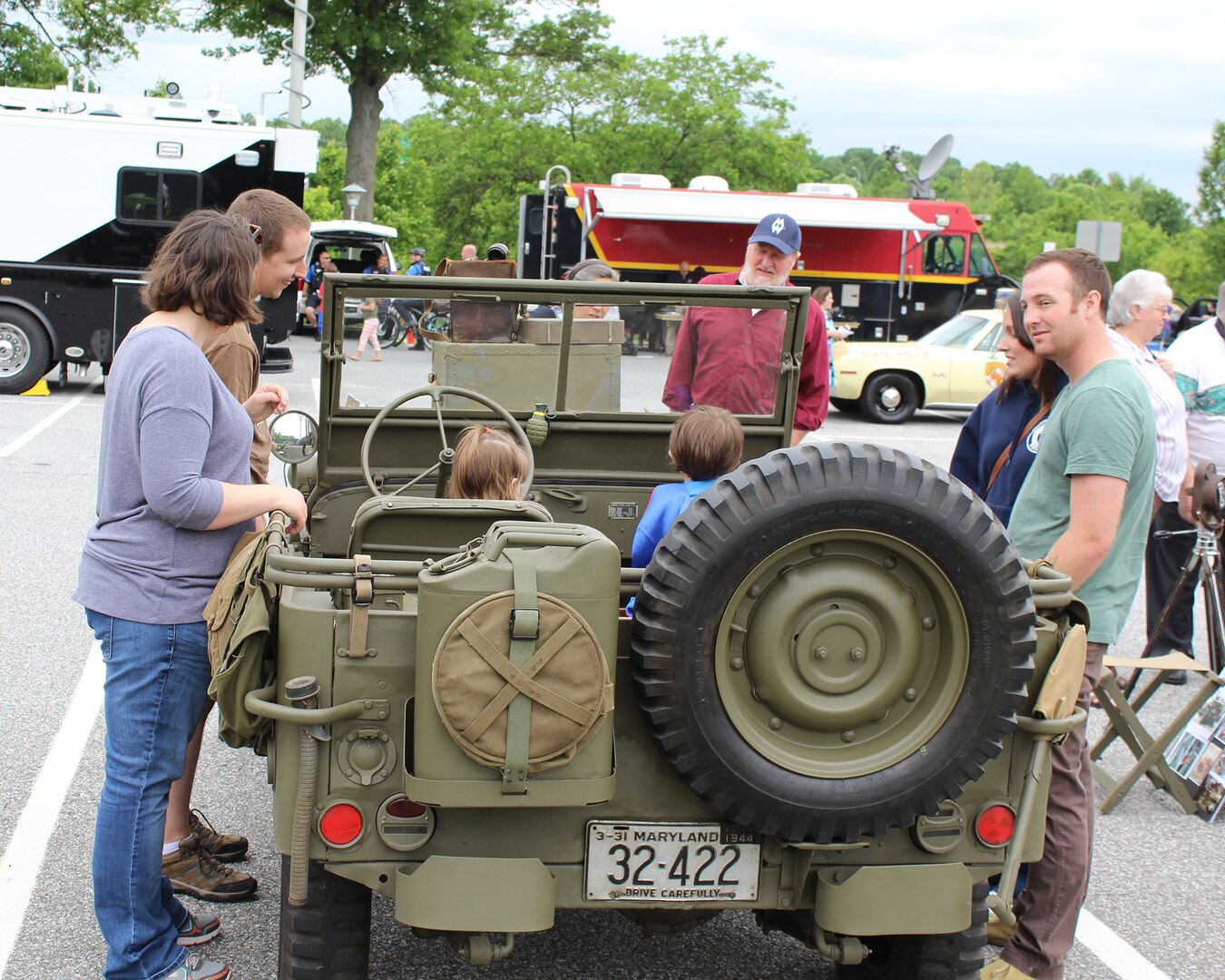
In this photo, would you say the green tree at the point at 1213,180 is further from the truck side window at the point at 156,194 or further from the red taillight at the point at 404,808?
the red taillight at the point at 404,808

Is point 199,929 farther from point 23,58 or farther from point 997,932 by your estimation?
point 23,58

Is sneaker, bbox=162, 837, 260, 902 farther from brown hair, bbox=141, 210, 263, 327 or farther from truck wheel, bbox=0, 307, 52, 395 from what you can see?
truck wheel, bbox=0, 307, 52, 395

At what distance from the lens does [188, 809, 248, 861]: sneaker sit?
3.95 meters

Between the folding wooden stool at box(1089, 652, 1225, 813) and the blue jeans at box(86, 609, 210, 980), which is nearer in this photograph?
the blue jeans at box(86, 609, 210, 980)

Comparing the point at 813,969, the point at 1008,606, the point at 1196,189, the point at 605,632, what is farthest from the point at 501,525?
the point at 1196,189

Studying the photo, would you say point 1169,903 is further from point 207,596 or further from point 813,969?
point 207,596

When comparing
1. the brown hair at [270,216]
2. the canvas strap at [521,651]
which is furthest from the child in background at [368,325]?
the canvas strap at [521,651]

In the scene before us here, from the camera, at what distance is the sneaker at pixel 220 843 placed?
395 centimetres

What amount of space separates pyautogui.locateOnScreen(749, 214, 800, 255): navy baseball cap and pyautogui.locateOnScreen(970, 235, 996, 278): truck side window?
1786 cm

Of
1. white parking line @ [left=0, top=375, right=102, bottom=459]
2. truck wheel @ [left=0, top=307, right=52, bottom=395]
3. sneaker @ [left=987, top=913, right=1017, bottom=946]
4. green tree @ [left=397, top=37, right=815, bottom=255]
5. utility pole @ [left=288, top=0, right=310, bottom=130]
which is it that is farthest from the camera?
green tree @ [left=397, top=37, right=815, bottom=255]

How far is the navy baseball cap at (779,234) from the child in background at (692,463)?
2.28 metres

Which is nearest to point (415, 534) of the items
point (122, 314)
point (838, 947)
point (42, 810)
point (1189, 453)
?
point (838, 947)

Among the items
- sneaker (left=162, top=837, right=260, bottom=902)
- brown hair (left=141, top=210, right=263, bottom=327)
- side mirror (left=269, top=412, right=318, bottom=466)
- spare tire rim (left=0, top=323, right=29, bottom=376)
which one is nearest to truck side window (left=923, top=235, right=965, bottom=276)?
spare tire rim (left=0, top=323, right=29, bottom=376)

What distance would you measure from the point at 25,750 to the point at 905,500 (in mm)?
3690
